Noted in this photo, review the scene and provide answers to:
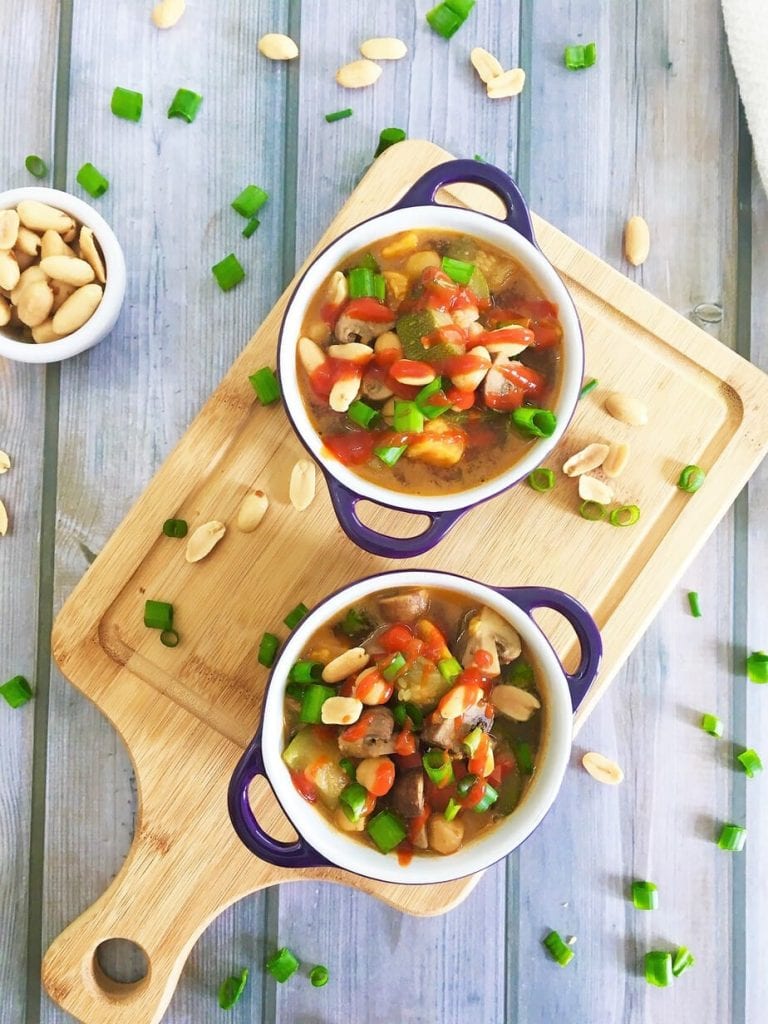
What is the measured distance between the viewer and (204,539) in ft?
6.83

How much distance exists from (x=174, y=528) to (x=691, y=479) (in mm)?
1094

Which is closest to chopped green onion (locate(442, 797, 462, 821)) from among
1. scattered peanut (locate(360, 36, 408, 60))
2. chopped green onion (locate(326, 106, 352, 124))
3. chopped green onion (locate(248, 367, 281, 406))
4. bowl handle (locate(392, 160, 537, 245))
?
chopped green onion (locate(248, 367, 281, 406))

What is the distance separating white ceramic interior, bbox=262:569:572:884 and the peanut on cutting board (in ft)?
2.93

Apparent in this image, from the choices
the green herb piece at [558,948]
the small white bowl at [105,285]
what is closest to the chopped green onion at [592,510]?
the green herb piece at [558,948]

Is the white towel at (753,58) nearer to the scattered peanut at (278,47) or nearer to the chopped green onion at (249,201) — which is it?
the scattered peanut at (278,47)

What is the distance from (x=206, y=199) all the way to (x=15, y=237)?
46cm

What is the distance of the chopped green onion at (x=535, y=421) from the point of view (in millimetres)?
1845

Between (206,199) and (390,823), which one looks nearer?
(390,823)

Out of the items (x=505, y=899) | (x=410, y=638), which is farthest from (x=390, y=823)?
Result: (x=505, y=899)

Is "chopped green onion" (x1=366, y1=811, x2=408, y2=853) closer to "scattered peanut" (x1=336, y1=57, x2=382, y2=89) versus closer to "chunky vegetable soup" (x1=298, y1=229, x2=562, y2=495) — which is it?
"chunky vegetable soup" (x1=298, y1=229, x2=562, y2=495)

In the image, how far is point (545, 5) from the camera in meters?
2.40

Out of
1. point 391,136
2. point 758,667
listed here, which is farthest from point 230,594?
point 758,667

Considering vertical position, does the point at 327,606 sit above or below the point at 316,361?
below

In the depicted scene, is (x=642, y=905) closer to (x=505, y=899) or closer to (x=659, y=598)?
(x=505, y=899)
